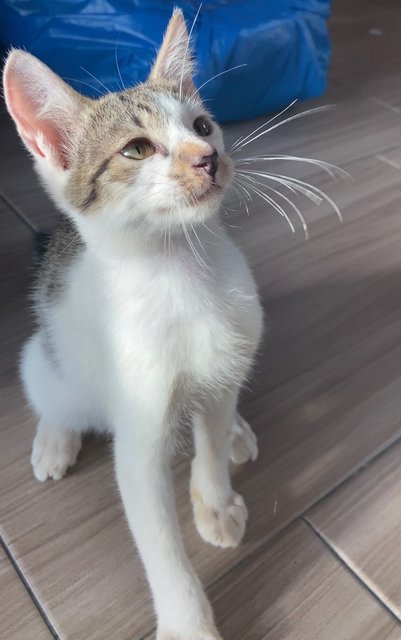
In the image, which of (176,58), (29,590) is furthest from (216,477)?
(176,58)

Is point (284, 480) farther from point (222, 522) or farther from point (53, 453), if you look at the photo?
point (53, 453)

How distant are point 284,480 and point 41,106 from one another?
583 mm

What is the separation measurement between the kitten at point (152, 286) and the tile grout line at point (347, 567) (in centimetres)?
10

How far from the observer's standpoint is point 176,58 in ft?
2.29

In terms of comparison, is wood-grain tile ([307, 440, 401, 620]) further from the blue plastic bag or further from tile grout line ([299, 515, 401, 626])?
the blue plastic bag

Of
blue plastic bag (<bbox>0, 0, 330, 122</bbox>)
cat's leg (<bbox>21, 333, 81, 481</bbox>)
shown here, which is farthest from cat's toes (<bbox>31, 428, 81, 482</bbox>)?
blue plastic bag (<bbox>0, 0, 330, 122</bbox>)

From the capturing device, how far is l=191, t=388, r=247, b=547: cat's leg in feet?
2.44

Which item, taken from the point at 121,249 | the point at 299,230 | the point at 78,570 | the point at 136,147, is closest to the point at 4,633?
the point at 78,570

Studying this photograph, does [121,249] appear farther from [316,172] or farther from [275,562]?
[316,172]

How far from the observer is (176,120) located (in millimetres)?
571

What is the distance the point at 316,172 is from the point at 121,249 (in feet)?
3.15

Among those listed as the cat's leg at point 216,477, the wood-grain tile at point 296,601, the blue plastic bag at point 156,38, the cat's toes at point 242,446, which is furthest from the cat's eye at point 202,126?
the blue plastic bag at point 156,38

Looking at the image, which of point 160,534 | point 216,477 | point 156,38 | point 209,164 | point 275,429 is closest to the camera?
point 209,164

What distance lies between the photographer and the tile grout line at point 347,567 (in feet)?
2.31
